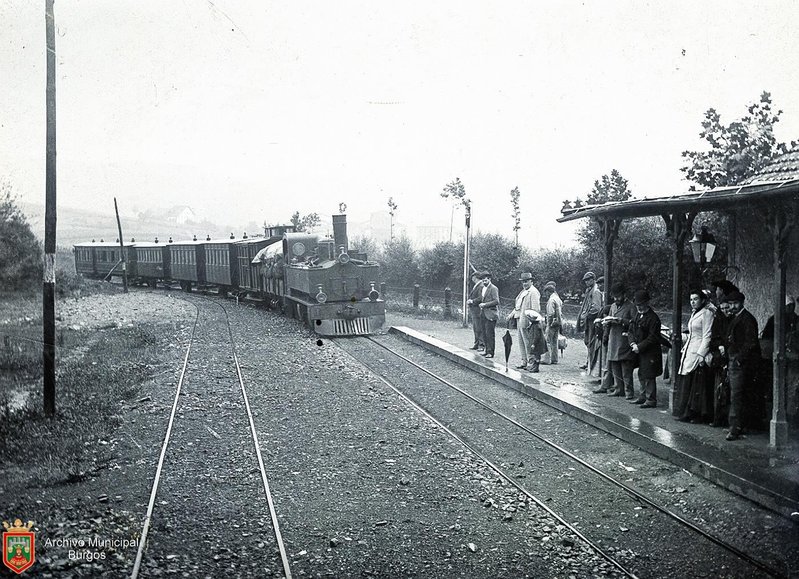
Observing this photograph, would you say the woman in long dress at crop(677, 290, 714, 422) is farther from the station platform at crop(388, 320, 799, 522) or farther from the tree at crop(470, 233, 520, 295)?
the tree at crop(470, 233, 520, 295)

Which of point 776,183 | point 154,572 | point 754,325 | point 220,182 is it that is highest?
point 220,182

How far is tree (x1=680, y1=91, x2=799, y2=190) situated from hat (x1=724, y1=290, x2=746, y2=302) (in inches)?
416

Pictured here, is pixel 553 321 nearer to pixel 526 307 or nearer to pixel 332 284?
pixel 526 307

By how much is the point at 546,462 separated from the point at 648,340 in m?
2.67

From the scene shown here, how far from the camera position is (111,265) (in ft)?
117

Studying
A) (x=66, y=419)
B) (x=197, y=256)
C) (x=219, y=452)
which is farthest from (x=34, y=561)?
(x=197, y=256)

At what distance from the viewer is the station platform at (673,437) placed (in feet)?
18.6

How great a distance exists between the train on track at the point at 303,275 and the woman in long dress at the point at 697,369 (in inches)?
399

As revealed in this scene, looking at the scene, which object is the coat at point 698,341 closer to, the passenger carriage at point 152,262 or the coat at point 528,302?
the coat at point 528,302

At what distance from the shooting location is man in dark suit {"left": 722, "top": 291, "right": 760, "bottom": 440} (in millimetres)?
6832

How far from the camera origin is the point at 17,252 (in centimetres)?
1695

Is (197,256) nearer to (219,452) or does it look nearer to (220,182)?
(219,452)

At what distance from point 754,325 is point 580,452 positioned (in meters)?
2.26

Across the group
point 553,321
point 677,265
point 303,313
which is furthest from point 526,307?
point 303,313
